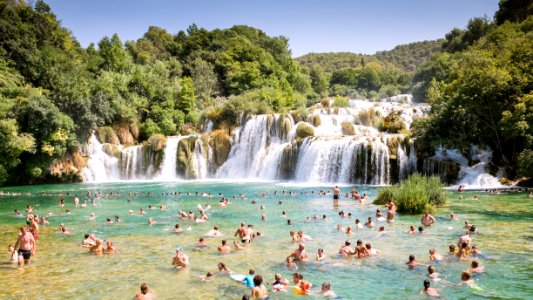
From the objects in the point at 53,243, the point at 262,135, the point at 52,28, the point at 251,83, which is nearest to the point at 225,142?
the point at 262,135

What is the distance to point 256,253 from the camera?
1606 centimetres

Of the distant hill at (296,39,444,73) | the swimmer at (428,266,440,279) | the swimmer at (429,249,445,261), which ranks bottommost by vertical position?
the swimmer at (428,266,440,279)

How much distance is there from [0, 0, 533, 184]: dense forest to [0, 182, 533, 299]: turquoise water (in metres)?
8.70

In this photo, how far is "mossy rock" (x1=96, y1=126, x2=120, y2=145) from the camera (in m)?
50.1

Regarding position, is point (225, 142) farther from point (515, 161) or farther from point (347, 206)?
point (515, 161)

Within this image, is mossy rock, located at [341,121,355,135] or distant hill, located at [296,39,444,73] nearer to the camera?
mossy rock, located at [341,121,355,135]

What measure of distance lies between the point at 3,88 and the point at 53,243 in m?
29.9

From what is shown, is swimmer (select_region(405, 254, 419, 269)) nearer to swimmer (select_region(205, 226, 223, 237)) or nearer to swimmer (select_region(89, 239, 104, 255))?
swimmer (select_region(205, 226, 223, 237))

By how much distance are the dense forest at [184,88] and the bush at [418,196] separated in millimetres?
6979

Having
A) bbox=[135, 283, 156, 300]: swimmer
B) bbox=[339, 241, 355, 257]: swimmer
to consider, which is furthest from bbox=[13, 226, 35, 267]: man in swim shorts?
bbox=[339, 241, 355, 257]: swimmer

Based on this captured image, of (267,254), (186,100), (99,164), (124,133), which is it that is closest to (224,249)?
(267,254)

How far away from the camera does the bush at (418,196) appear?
23422 millimetres

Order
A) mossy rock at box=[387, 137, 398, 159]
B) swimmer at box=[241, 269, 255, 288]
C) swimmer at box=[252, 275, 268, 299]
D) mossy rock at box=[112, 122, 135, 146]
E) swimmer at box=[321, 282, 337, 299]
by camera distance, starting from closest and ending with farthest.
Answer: swimmer at box=[252, 275, 268, 299] < swimmer at box=[321, 282, 337, 299] < swimmer at box=[241, 269, 255, 288] < mossy rock at box=[387, 137, 398, 159] < mossy rock at box=[112, 122, 135, 146]

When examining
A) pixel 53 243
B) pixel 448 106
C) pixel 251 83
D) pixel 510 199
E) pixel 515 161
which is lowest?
A: pixel 53 243
